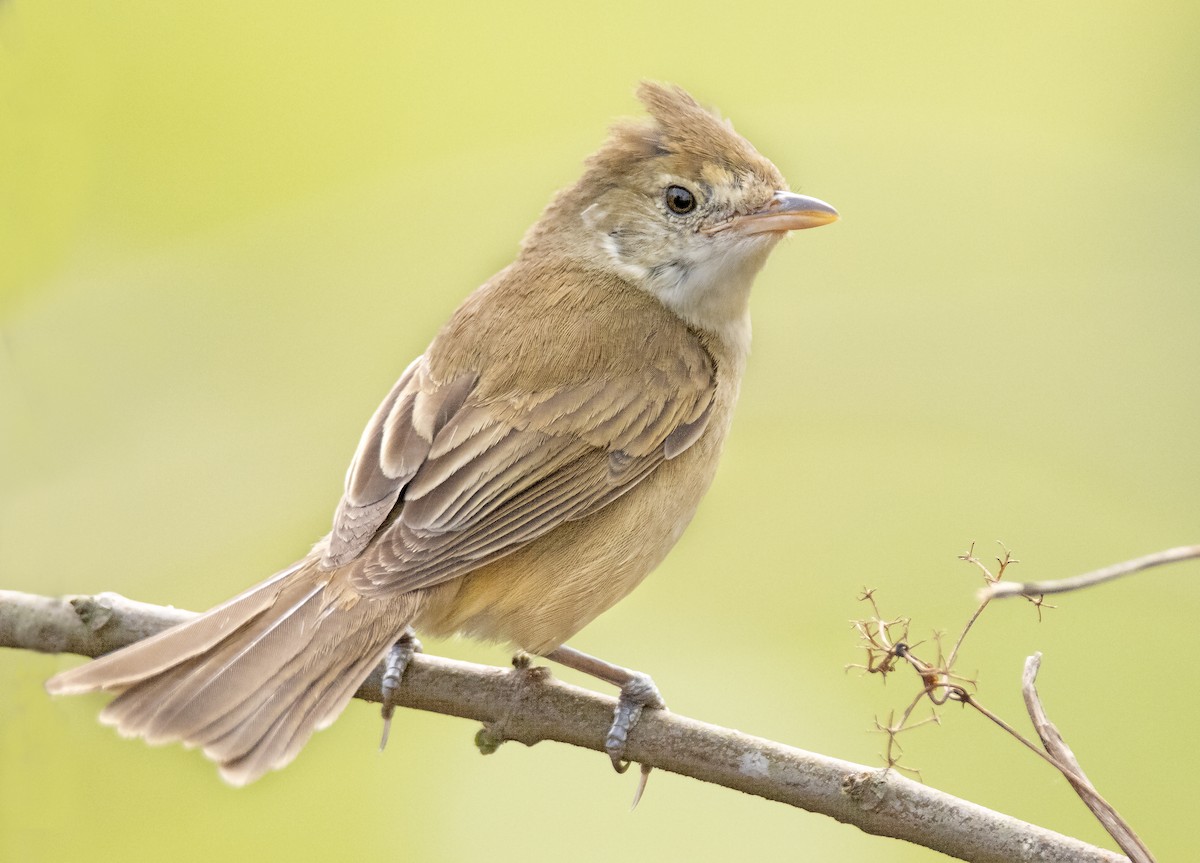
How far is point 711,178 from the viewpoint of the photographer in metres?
4.21

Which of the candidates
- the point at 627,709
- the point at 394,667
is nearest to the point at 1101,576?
the point at 627,709

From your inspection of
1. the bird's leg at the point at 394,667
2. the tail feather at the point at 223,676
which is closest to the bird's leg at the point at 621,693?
the bird's leg at the point at 394,667

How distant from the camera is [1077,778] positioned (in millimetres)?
2146

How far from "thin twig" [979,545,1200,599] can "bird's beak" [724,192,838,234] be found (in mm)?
2282

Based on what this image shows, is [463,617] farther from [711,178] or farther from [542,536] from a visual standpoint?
[711,178]

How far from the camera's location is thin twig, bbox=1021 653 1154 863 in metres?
2.07

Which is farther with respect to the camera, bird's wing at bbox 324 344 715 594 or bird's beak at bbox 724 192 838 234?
bird's beak at bbox 724 192 838 234

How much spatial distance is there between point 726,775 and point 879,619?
0.57 meters

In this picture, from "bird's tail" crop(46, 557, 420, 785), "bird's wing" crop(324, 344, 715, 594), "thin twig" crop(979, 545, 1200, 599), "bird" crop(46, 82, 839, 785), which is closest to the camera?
"thin twig" crop(979, 545, 1200, 599)

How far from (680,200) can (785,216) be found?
1.32ft

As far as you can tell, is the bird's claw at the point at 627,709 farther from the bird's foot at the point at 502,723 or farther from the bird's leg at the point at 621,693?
the bird's foot at the point at 502,723

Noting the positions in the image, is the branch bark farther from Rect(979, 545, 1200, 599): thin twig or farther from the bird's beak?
the bird's beak

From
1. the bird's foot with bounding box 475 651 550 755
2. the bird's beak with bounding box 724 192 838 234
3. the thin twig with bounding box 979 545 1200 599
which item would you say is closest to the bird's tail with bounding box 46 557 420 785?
the bird's foot with bounding box 475 651 550 755

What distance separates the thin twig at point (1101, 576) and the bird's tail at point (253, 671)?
173cm
